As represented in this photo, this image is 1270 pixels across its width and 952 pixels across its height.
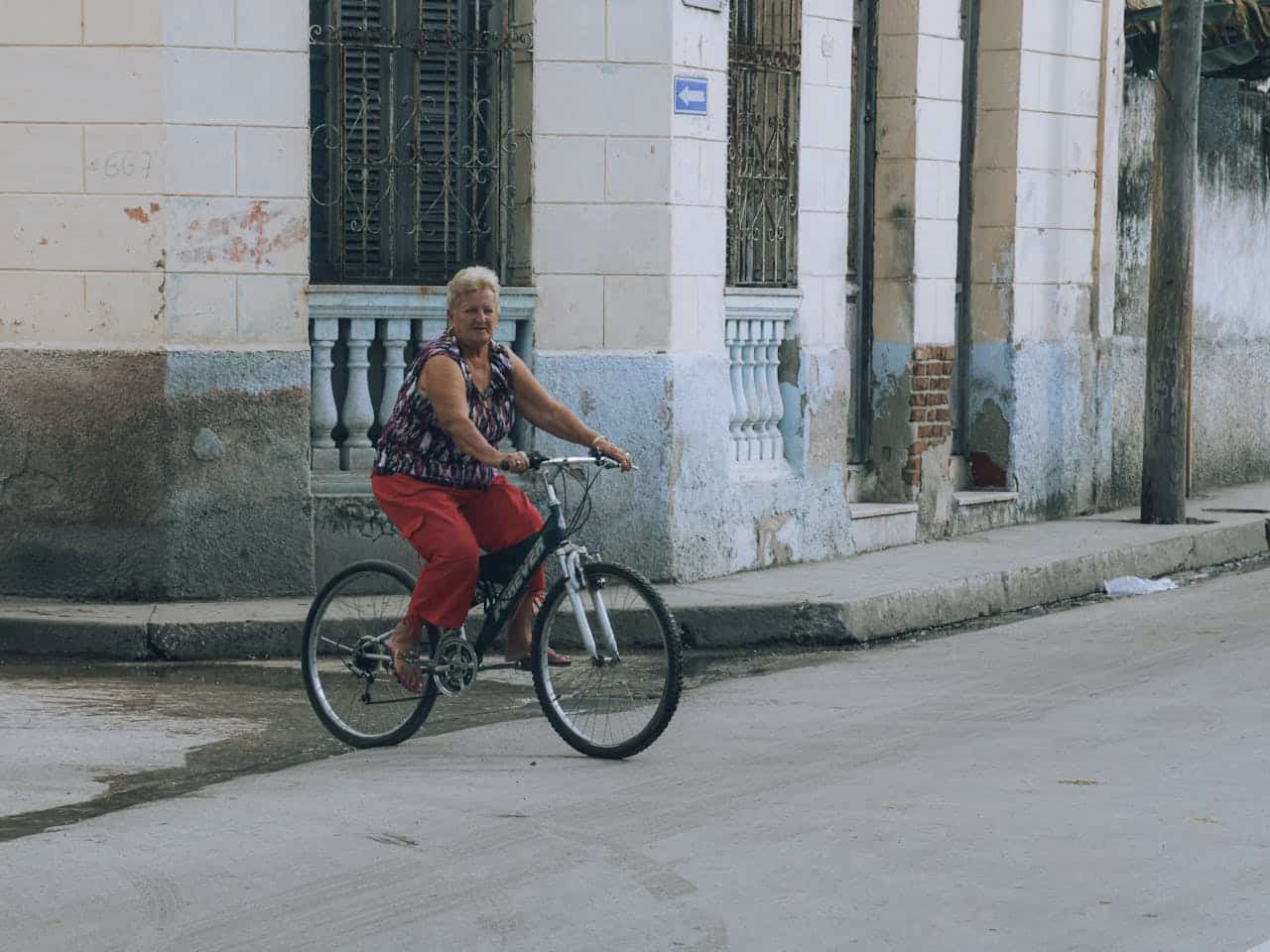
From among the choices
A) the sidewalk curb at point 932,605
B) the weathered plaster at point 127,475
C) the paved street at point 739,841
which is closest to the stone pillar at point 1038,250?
the sidewalk curb at point 932,605

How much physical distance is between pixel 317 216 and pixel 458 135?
31.2 inches

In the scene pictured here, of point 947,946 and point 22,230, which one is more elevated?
point 22,230

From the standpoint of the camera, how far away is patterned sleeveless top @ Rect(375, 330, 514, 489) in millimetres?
7574

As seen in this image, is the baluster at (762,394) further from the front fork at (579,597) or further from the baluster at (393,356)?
the front fork at (579,597)

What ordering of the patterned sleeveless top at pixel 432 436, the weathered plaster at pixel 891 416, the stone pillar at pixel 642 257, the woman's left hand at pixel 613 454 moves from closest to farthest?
1. the woman's left hand at pixel 613 454
2. the patterned sleeveless top at pixel 432 436
3. the stone pillar at pixel 642 257
4. the weathered plaster at pixel 891 416

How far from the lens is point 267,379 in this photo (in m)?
10.5

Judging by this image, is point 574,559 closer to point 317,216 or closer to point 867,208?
point 317,216

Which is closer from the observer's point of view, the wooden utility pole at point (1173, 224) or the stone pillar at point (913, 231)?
the stone pillar at point (913, 231)

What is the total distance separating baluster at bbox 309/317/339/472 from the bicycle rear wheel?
282 centimetres

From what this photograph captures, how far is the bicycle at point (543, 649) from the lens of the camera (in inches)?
291

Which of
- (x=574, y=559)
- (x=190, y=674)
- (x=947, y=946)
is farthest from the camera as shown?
(x=190, y=674)

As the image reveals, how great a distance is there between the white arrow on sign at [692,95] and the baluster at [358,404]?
1.90 m

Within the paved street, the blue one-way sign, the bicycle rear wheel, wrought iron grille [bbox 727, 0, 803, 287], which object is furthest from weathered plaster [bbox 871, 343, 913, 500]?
the bicycle rear wheel

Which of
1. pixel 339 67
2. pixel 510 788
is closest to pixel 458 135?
pixel 339 67
